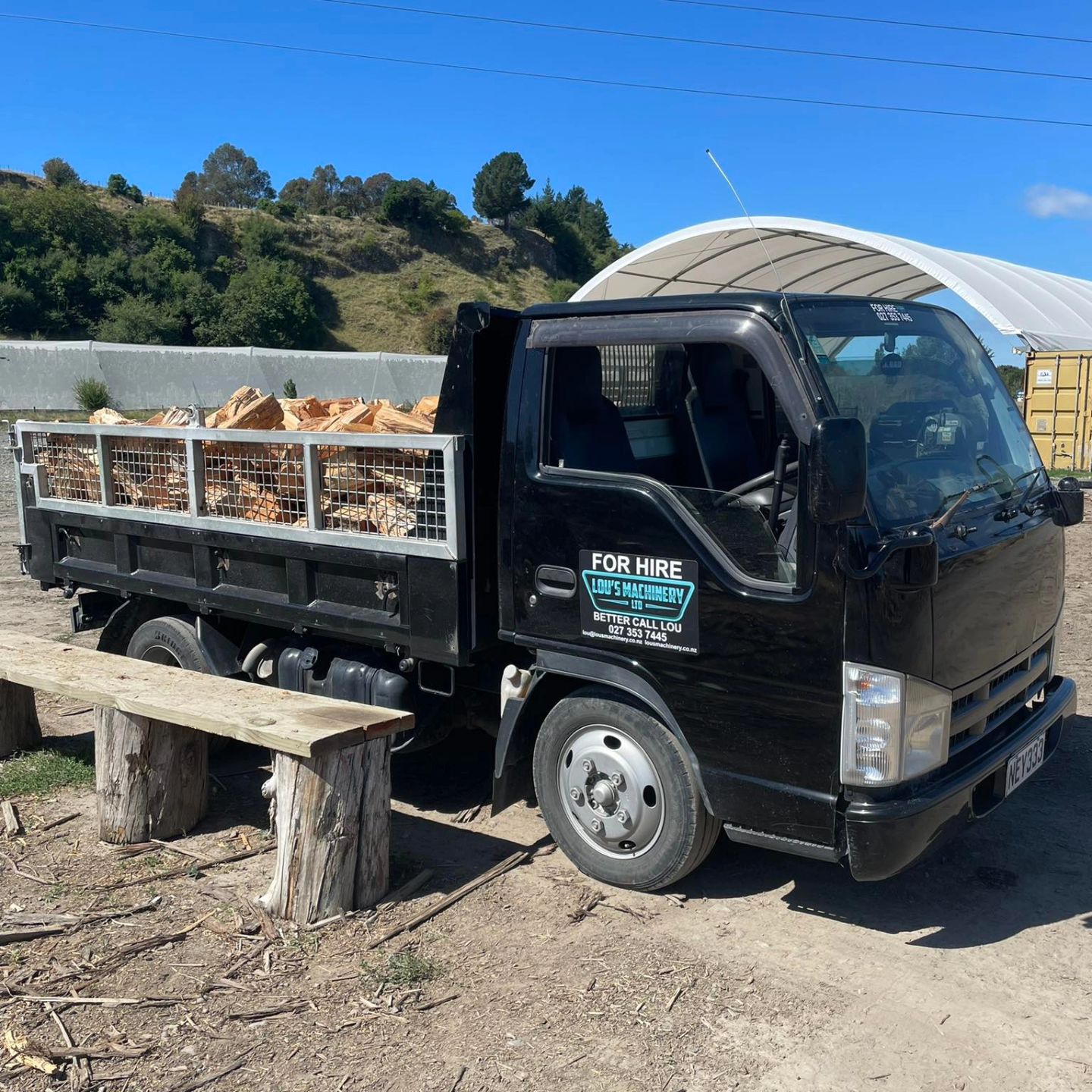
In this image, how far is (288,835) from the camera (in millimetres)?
4066

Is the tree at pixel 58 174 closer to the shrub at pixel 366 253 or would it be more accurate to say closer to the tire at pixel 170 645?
the shrub at pixel 366 253

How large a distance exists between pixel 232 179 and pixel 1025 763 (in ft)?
356

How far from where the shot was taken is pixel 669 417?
4543 mm

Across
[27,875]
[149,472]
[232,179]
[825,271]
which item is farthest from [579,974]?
[232,179]

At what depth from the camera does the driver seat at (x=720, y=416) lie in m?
4.49

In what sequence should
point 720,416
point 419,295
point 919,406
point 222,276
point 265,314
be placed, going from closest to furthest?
point 919,406, point 720,416, point 265,314, point 222,276, point 419,295

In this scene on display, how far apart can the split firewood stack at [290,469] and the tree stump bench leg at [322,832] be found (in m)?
1.06

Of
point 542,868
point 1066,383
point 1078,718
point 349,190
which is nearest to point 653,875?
point 542,868

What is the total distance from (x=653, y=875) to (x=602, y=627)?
99 centimetres

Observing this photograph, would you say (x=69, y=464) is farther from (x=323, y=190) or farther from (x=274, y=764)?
(x=323, y=190)

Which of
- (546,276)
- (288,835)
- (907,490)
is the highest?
(546,276)

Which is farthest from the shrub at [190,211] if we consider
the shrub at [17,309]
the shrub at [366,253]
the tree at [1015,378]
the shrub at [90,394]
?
the tree at [1015,378]

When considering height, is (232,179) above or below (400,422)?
above

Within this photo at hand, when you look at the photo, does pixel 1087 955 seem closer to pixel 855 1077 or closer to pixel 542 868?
pixel 855 1077
